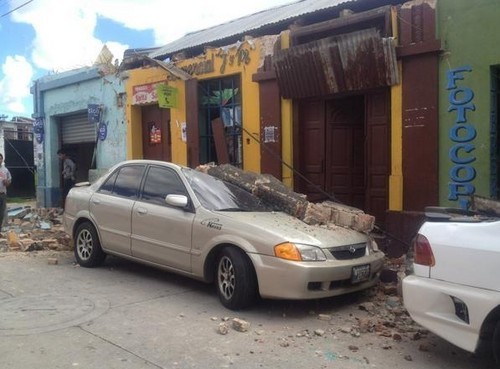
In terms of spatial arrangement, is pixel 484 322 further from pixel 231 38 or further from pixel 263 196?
pixel 231 38

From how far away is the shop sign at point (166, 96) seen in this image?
11383mm

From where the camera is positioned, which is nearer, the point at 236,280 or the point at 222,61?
the point at 236,280

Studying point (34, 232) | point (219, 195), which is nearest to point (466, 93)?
point (219, 195)

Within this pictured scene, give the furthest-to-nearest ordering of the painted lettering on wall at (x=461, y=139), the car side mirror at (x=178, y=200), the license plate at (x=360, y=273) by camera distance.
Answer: the painted lettering on wall at (x=461, y=139) < the car side mirror at (x=178, y=200) < the license plate at (x=360, y=273)

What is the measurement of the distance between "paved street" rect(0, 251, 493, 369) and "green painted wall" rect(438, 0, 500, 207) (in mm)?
2718

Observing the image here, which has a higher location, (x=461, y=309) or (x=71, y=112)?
(x=71, y=112)

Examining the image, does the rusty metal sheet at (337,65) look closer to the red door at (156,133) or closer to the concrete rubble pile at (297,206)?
the concrete rubble pile at (297,206)

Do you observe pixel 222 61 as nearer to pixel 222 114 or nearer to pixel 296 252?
pixel 222 114

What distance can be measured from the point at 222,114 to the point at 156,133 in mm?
2378

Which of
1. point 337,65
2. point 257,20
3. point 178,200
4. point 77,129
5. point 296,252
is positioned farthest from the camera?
point 77,129

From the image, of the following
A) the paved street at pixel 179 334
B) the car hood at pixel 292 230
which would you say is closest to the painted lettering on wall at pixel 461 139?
the car hood at pixel 292 230

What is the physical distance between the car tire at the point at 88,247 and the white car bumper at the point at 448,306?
4672 millimetres

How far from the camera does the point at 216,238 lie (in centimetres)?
562

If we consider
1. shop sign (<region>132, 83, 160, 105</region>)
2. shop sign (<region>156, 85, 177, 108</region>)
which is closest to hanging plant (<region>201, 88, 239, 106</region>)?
shop sign (<region>156, 85, 177, 108</region>)
